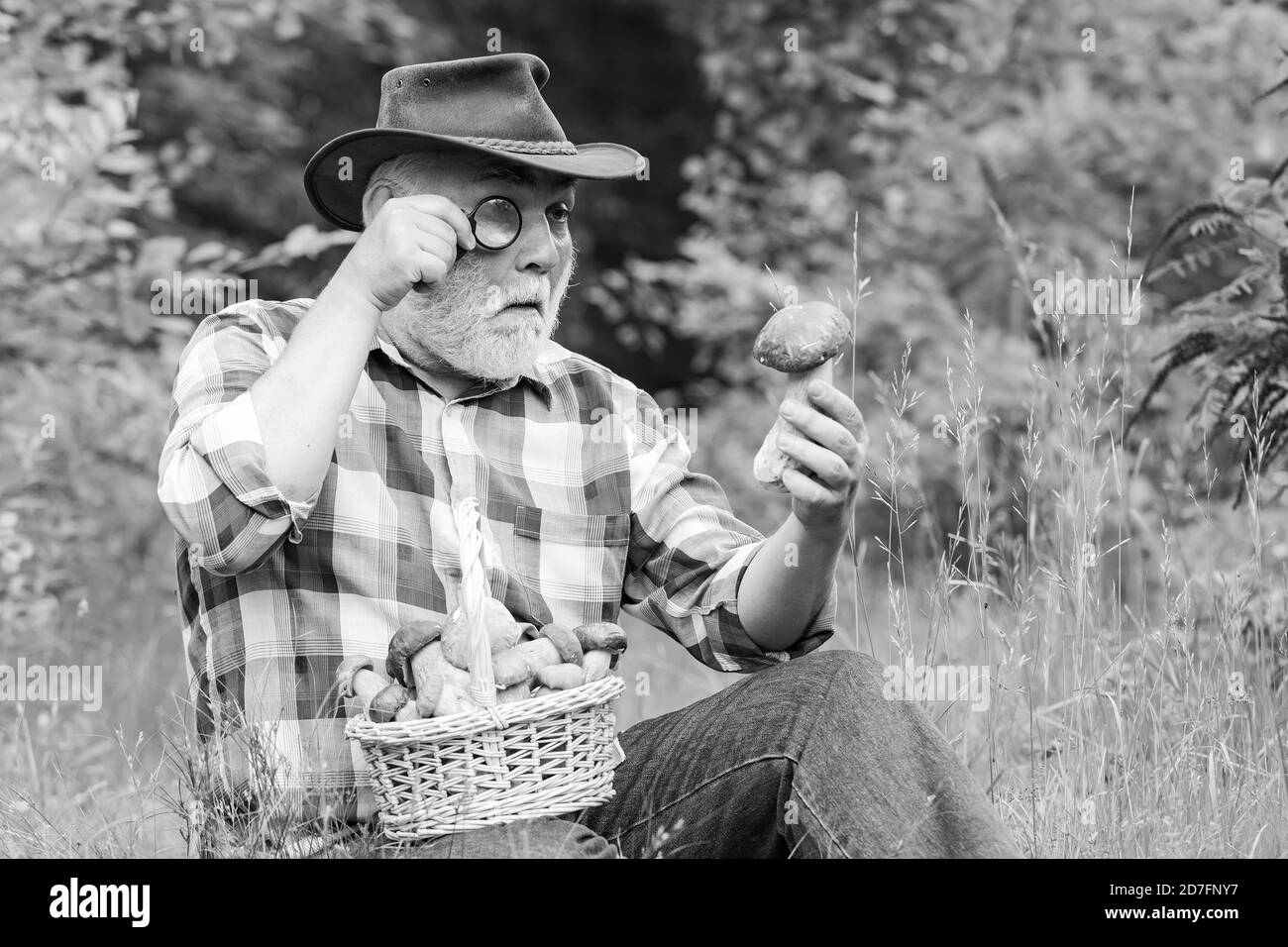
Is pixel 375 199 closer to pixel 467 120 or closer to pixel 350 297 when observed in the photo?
pixel 467 120

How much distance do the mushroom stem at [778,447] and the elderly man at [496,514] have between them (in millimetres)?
42

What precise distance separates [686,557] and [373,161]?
845 millimetres

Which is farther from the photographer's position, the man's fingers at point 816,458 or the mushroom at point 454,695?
the man's fingers at point 816,458

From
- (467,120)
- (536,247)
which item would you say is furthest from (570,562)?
(467,120)

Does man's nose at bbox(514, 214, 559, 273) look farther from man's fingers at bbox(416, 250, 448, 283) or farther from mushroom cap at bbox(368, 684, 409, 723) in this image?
mushroom cap at bbox(368, 684, 409, 723)

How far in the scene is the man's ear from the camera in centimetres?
247

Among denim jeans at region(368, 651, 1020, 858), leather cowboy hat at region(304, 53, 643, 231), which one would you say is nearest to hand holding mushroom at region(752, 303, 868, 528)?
denim jeans at region(368, 651, 1020, 858)

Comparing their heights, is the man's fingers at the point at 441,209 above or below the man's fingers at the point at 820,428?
above

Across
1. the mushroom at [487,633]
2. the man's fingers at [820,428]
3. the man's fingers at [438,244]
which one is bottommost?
the mushroom at [487,633]

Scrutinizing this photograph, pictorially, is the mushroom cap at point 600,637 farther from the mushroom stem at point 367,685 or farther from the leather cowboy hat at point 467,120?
the leather cowboy hat at point 467,120

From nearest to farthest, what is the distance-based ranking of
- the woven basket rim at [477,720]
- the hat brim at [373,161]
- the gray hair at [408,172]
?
the woven basket rim at [477,720] < the hat brim at [373,161] < the gray hair at [408,172]

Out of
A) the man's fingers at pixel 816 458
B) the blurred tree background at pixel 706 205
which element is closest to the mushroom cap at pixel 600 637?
the man's fingers at pixel 816 458

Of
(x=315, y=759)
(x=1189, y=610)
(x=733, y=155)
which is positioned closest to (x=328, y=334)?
(x=315, y=759)

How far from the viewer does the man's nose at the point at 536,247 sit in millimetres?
2365
